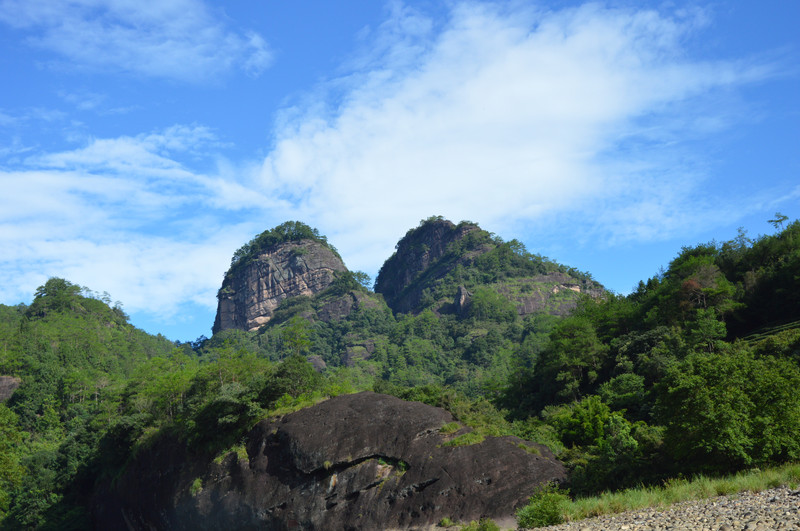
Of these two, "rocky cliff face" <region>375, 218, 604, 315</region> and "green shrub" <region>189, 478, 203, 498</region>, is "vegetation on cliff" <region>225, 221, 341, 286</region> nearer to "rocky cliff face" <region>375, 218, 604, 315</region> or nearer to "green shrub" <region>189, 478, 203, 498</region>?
"rocky cliff face" <region>375, 218, 604, 315</region>

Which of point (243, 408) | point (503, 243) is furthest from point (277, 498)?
point (503, 243)

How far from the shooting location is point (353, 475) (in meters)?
31.5

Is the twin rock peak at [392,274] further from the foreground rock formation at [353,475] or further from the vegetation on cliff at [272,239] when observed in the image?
the foreground rock formation at [353,475]

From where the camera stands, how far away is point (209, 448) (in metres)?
38.1

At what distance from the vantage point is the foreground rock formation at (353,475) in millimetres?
27750

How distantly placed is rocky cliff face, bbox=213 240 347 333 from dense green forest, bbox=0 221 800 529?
66.1 m

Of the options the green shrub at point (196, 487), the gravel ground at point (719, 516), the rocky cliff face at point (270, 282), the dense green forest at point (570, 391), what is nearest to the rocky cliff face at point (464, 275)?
the rocky cliff face at point (270, 282)

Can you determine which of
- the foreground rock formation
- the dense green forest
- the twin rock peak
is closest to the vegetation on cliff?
the twin rock peak

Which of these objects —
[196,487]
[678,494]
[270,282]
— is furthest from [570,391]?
[270,282]

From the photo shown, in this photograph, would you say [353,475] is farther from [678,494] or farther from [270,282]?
[270,282]

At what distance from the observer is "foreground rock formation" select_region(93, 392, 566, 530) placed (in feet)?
91.0

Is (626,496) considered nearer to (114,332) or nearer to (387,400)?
(387,400)

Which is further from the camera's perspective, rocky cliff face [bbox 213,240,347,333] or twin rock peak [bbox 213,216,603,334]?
rocky cliff face [bbox 213,240,347,333]

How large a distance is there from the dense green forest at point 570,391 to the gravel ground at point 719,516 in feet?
19.7
